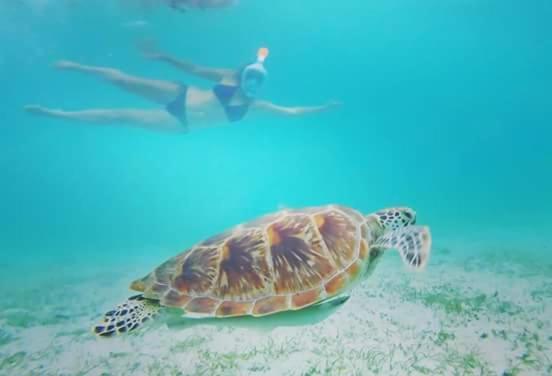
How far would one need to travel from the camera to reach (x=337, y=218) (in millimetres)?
3684

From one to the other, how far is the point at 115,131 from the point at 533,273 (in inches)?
1273

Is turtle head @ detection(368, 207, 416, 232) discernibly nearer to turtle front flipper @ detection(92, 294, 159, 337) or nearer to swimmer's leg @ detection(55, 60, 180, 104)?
turtle front flipper @ detection(92, 294, 159, 337)

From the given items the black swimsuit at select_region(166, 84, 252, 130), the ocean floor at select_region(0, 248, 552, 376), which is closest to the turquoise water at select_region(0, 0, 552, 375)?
the ocean floor at select_region(0, 248, 552, 376)

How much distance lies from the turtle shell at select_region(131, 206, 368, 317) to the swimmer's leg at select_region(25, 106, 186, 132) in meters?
12.0

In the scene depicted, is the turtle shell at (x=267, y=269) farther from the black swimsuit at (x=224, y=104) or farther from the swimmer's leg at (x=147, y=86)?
the swimmer's leg at (x=147, y=86)

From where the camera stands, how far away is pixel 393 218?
4.09 m

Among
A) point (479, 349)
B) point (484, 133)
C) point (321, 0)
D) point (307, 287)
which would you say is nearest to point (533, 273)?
point (479, 349)

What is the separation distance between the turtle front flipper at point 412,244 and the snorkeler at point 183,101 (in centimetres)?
890

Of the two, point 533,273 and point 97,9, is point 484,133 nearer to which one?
point 533,273

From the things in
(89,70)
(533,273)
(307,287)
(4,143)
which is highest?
(4,143)

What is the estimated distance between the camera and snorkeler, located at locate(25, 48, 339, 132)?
12.4m

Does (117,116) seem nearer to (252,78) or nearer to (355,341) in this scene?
(252,78)

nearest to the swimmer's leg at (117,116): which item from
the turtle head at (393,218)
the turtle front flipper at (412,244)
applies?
the turtle head at (393,218)

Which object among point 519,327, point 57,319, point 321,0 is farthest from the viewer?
point 321,0
